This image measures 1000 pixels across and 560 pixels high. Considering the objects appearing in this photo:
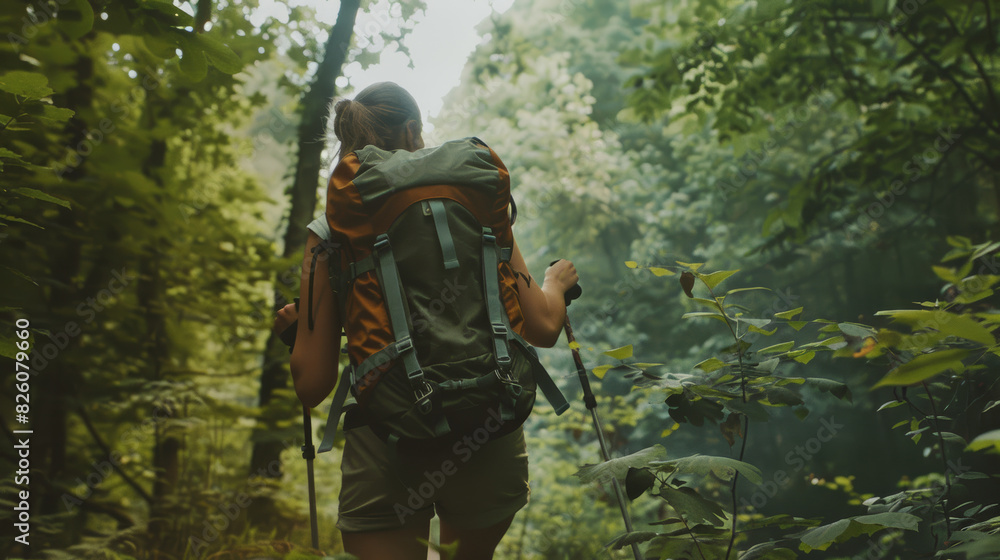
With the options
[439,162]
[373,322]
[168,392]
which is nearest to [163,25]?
[439,162]

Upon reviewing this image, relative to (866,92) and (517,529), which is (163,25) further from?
(517,529)

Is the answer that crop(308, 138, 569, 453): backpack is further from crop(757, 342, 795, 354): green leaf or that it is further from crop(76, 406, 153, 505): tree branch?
crop(76, 406, 153, 505): tree branch

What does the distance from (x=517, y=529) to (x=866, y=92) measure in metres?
6.61

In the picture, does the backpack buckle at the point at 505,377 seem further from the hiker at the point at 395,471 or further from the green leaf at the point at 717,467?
the green leaf at the point at 717,467

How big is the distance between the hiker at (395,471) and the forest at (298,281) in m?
0.16

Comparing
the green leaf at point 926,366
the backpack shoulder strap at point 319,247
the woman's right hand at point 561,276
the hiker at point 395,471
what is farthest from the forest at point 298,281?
the backpack shoulder strap at point 319,247

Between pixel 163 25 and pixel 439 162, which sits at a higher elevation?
pixel 163 25

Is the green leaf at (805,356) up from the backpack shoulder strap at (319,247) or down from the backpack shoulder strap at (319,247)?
down

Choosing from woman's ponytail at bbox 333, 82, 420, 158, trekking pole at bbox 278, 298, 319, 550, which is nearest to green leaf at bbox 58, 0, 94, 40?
woman's ponytail at bbox 333, 82, 420, 158

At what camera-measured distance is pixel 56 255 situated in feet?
9.77

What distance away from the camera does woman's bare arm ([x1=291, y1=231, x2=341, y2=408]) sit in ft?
4.94

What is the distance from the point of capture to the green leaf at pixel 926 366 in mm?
675

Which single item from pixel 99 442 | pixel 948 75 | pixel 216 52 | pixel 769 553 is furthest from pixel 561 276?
pixel 948 75

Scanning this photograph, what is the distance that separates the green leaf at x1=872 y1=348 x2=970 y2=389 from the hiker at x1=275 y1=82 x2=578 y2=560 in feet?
2.90
